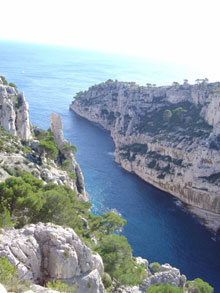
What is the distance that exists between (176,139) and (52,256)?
55909 mm

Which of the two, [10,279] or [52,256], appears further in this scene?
[52,256]

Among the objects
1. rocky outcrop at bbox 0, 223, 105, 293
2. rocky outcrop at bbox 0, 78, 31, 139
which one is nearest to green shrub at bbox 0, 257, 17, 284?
rocky outcrop at bbox 0, 223, 105, 293

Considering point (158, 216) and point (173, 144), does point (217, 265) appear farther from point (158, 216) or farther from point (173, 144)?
point (173, 144)

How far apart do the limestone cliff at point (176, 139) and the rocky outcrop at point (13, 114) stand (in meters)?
32.7

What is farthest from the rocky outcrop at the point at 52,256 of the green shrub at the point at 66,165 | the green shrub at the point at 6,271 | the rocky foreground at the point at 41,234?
the green shrub at the point at 66,165

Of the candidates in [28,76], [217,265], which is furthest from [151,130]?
[28,76]

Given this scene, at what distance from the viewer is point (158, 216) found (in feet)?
182

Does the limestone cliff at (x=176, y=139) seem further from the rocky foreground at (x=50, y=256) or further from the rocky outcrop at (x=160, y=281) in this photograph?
the rocky foreground at (x=50, y=256)

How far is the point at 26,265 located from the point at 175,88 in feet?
267

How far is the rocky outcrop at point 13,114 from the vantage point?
46375mm

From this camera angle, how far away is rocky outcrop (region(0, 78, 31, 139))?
152ft

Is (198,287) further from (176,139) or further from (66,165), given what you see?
(176,139)

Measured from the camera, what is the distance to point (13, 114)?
4806cm

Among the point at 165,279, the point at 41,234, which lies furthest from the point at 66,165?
the point at 41,234
